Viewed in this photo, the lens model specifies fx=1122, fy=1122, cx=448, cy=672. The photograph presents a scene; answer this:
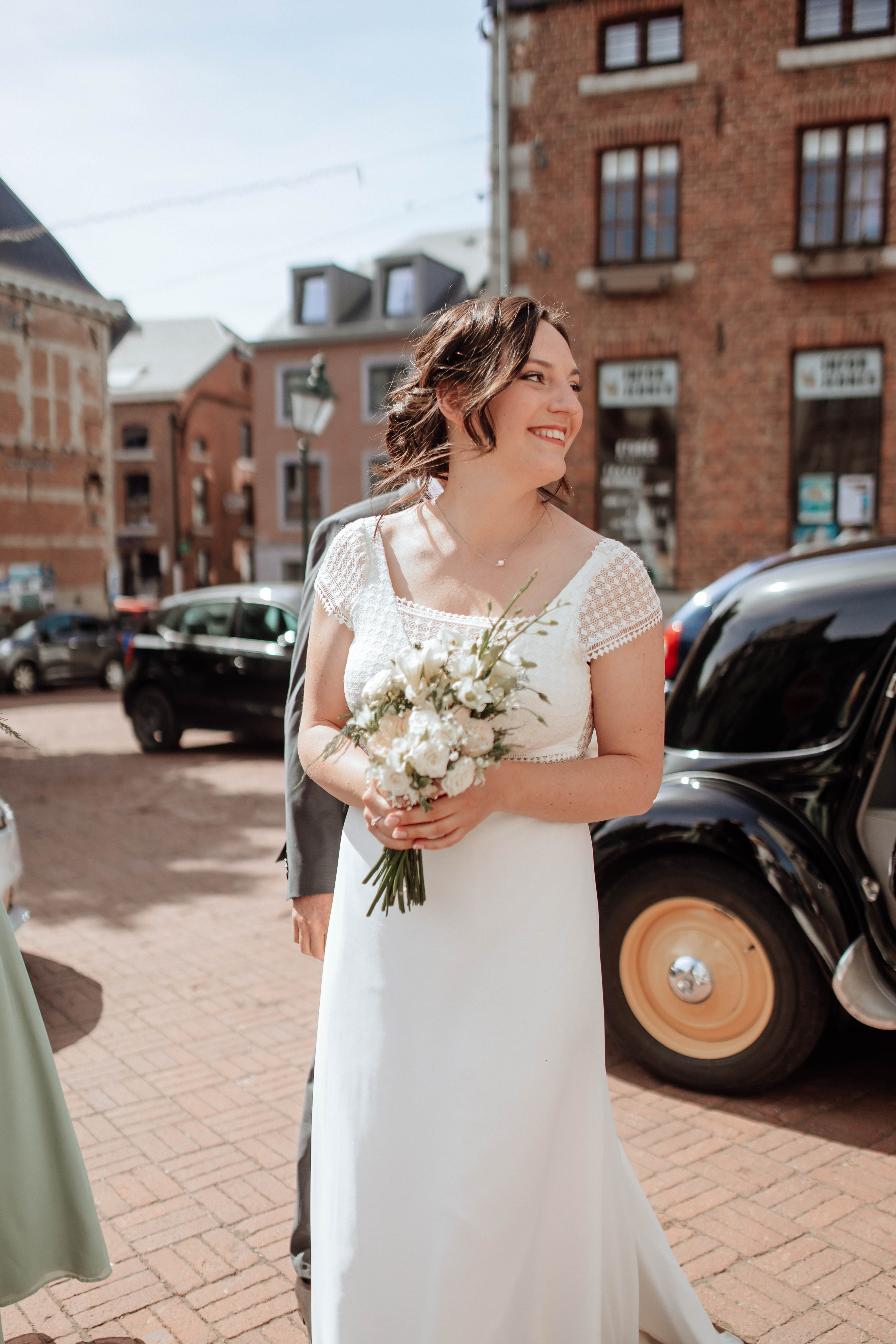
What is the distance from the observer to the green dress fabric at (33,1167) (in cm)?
234

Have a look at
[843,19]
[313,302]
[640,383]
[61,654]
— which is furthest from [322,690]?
[313,302]

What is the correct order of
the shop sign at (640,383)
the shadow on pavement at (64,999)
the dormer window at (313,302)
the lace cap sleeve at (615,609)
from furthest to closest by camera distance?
1. the dormer window at (313,302)
2. the shop sign at (640,383)
3. the shadow on pavement at (64,999)
4. the lace cap sleeve at (615,609)

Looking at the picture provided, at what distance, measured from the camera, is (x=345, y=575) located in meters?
2.24

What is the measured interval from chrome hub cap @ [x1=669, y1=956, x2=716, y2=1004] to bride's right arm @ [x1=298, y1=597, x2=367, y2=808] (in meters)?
1.93

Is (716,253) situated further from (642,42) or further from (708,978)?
(708,978)

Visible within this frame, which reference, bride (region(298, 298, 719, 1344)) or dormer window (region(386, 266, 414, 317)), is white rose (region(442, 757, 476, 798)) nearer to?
bride (region(298, 298, 719, 1344))

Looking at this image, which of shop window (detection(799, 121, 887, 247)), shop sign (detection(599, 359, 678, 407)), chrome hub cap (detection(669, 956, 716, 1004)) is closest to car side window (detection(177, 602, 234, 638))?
shop sign (detection(599, 359, 678, 407))

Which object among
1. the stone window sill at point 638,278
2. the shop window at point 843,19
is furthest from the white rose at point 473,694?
the shop window at point 843,19

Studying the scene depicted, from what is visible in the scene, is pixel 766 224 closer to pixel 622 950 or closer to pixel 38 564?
pixel 622 950

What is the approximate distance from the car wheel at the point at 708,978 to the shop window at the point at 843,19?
1524 centimetres

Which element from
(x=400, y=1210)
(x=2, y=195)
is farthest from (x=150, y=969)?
(x=2, y=195)

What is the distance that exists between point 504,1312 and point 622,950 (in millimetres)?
1929

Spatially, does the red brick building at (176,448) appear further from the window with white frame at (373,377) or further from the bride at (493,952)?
the bride at (493,952)

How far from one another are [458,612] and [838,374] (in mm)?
15160
